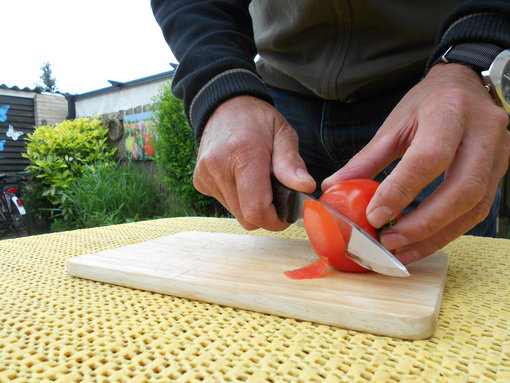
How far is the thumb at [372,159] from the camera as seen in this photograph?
2.73 ft

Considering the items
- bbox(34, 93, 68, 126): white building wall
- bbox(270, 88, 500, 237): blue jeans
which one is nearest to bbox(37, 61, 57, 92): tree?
bbox(34, 93, 68, 126): white building wall

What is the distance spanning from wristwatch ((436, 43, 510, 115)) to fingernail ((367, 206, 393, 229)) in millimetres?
361

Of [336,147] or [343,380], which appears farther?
[336,147]

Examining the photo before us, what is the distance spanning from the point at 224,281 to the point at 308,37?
92cm

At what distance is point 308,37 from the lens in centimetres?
134

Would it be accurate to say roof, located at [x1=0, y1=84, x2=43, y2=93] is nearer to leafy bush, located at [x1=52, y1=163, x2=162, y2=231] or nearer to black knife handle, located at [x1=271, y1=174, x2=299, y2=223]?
leafy bush, located at [x1=52, y1=163, x2=162, y2=231]

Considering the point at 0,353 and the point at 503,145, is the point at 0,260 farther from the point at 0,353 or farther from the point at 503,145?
the point at 503,145

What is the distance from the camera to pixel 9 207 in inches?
229

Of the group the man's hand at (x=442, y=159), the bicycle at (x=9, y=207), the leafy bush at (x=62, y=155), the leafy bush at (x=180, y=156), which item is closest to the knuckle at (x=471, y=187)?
the man's hand at (x=442, y=159)

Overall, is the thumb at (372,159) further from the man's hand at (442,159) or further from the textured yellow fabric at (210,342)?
the textured yellow fabric at (210,342)

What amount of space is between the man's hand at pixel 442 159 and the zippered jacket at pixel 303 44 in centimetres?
28

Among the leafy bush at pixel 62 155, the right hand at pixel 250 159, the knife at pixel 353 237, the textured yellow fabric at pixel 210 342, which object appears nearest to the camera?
the textured yellow fabric at pixel 210 342

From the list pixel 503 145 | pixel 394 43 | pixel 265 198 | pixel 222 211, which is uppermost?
pixel 394 43

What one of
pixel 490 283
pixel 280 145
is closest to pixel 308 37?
pixel 280 145
